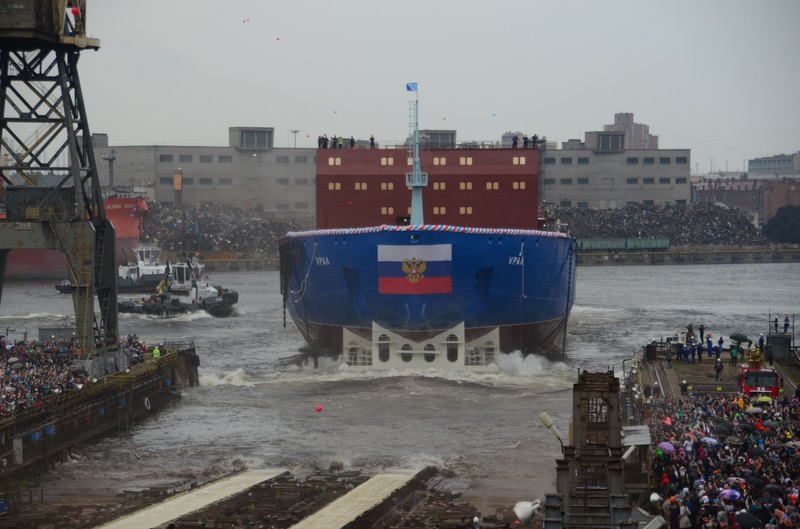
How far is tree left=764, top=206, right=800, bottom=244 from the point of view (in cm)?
18988

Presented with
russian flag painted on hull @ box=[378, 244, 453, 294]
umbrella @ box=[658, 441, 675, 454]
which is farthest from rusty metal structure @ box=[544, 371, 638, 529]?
russian flag painted on hull @ box=[378, 244, 453, 294]

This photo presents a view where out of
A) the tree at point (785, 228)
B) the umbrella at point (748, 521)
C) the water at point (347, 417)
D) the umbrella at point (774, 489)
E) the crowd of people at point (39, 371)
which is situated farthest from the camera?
the tree at point (785, 228)

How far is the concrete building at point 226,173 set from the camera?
501 feet

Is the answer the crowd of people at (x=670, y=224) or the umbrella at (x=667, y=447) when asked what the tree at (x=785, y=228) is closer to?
the crowd of people at (x=670, y=224)

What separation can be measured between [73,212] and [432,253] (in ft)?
49.7

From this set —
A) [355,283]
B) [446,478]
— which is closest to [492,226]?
[355,283]

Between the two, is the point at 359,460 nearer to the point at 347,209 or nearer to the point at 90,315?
the point at 90,315

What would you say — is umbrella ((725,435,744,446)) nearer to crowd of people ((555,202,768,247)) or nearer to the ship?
the ship

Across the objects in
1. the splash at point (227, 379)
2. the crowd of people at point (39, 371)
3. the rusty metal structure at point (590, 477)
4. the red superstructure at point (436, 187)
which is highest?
the red superstructure at point (436, 187)

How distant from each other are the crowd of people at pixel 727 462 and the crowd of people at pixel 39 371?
1670 cm

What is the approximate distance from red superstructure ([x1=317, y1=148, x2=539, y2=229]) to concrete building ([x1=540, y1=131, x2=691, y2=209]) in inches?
4021

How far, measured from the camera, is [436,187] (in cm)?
5828

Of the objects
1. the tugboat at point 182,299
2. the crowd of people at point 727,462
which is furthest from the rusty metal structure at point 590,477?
the tugboat at point 182,299

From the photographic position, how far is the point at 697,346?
4906 cm
